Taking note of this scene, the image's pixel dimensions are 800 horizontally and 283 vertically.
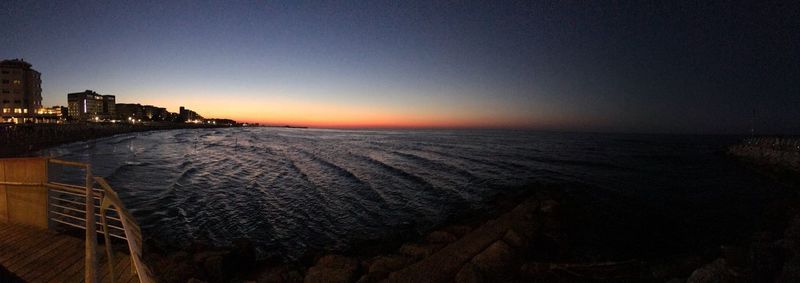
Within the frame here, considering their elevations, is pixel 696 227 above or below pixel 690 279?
below

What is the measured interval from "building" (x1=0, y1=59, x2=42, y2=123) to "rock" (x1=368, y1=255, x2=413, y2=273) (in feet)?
389

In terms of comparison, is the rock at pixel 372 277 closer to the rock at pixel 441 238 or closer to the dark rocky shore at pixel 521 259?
the dark rocky shore at pixel 521 259

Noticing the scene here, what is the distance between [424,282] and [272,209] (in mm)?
10296

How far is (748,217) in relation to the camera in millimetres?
14367

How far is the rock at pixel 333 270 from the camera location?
7.17m

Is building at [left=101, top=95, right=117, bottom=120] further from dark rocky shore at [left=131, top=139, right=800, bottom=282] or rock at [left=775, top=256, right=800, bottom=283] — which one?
rock at [left=775, top=256, right=800, bottom=283]

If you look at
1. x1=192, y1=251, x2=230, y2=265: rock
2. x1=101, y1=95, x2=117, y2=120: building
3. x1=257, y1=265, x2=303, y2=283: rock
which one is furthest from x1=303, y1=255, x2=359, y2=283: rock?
x1=101, y1=95, x2=117, y2=120: building

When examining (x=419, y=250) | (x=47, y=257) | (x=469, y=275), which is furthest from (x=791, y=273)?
(x=47, y=257)

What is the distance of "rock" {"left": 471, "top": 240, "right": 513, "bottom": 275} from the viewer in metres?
7.23

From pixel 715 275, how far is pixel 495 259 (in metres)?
3.99

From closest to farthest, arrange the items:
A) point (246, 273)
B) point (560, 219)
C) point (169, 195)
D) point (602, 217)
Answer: point (246, 273), point (560, 219), point (602, 217), point (169, 195)

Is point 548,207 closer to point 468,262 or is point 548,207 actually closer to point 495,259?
point 495,259

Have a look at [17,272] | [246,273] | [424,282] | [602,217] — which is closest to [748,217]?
[602,217]

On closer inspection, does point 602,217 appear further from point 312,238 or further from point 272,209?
point 272,209
